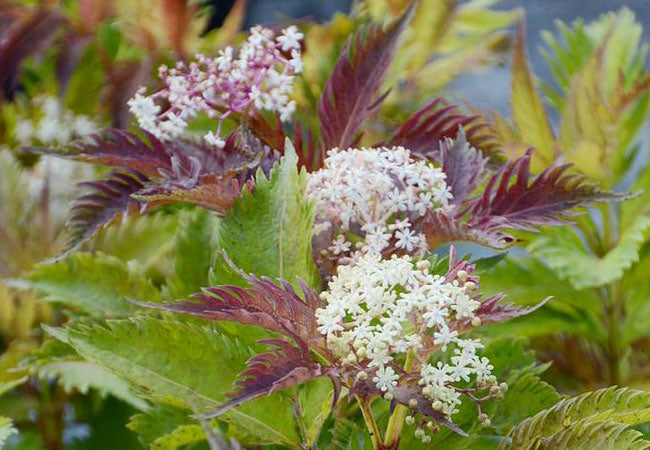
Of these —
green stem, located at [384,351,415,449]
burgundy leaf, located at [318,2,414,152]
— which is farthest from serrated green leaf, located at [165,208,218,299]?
green stem, located at [384,351,415,449]

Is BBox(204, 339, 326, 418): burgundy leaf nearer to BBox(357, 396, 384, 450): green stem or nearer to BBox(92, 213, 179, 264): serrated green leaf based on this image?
BBox(357, 396, 384, 450): green stem

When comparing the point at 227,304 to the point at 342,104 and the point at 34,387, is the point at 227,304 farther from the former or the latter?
the point at 34,387

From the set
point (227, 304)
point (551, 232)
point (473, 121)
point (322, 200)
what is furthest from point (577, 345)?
point (227, 304)

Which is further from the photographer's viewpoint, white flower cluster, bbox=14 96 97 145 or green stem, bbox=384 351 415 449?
white flower cluster, bbox=14 96 97 145

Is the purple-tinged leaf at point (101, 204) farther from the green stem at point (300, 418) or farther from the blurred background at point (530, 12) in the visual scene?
the blurred background at point (530, 12)

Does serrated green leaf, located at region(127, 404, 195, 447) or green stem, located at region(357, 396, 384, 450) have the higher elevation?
green stem, located at region(357, 396, 384, 450)

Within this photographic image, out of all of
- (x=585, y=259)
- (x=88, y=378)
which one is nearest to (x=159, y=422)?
(x=88, y=378)

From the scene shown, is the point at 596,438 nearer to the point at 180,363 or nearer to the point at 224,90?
the point at 180,363
